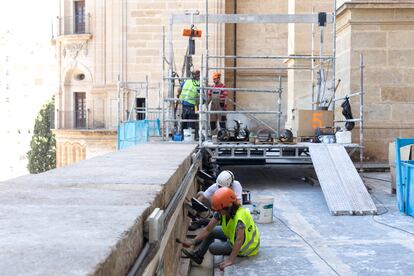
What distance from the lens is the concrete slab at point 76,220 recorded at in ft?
6.11

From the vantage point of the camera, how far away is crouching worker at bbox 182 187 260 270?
5.40 metres

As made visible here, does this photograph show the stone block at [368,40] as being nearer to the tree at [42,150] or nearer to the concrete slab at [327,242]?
the concrete slab at [327,242]

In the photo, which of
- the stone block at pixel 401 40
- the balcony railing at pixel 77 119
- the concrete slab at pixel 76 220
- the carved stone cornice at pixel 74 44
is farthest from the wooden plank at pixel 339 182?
the carved stone cornice at pixel 74 44

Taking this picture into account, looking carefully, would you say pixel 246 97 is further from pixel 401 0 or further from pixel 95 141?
pixel 401 0

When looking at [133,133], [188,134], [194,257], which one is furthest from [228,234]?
[133,133]

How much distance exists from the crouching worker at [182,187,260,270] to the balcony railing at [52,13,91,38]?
21.8m

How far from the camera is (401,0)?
1213cm

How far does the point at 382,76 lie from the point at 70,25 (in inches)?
702

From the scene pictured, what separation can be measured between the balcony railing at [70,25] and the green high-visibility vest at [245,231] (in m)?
22.0

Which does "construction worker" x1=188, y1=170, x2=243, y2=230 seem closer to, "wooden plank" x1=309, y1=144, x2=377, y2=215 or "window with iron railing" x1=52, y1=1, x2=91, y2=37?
"wooden plank" x1=309, y1=144, x2=377, y2=215

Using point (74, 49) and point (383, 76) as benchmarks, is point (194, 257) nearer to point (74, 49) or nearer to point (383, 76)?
point (383, 76)

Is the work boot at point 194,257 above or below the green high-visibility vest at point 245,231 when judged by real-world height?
below

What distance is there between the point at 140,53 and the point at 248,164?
506 inches

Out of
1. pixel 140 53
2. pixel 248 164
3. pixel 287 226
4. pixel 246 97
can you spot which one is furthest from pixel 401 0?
pixel 140 53
